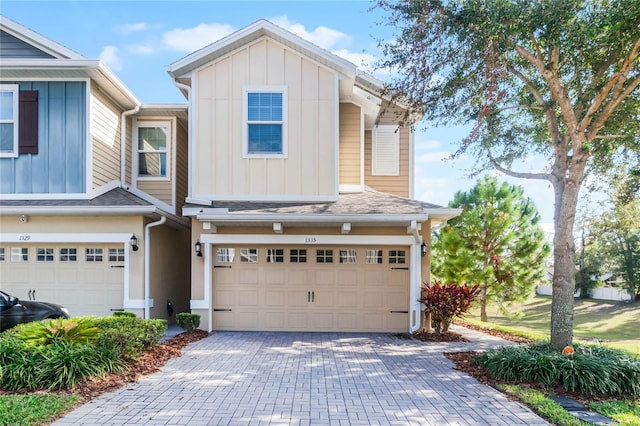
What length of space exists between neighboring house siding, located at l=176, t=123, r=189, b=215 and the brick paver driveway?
5.49 metres

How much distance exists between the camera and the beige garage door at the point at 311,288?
10336mm

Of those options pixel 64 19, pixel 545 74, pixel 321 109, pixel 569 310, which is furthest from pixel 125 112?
pixel 569 310

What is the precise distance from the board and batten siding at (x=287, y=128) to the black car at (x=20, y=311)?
3952 millimetres

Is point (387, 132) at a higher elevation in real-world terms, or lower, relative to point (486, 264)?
higher

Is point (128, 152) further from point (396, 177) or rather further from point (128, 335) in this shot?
point (396, 177)

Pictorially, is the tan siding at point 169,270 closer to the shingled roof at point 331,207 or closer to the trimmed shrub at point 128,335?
the shingled roof at point 331,207

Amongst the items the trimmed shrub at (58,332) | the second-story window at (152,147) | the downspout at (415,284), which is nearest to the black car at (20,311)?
the trimmed shrub at (58,332)

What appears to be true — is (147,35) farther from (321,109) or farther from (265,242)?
(265,242)

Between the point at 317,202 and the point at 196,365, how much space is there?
4.90 m

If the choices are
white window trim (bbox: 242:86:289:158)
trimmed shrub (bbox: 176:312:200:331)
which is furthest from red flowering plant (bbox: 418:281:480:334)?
trimmed shrub (bbox: 176:312:200:331)

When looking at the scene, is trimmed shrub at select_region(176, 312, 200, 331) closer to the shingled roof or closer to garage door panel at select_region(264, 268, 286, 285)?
garage door panel at select_region(264, 268, 286, 285)

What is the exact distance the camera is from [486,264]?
52.6 feet

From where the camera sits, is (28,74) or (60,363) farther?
(28,74)

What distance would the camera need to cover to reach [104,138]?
10773 mm
